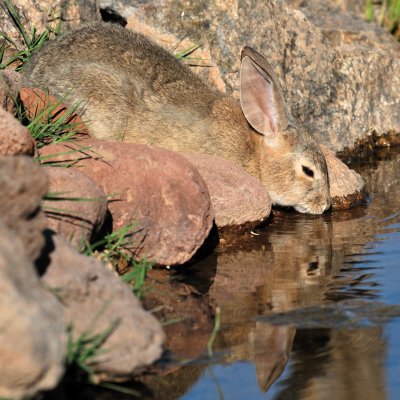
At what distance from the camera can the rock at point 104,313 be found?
3926 mm

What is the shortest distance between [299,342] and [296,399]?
68cm

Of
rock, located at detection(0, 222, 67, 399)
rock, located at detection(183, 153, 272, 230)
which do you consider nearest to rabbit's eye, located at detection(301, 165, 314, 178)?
rock, located at detection(183, 153, 272, 230)

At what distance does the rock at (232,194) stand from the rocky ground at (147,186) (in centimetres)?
1

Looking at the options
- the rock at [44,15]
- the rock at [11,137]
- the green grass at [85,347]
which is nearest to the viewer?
the green grass at [85,347]

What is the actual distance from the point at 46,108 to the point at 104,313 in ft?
9.54

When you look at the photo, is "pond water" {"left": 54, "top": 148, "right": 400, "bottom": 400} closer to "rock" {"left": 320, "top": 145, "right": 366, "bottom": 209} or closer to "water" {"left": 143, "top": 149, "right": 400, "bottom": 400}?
"water" {"left": 143, "top": 149, "right": 400, "bottom": 400}

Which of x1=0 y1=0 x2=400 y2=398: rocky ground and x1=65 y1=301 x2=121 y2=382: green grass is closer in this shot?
x1=0 y1=0 x2=400 y2=398: rocky ground

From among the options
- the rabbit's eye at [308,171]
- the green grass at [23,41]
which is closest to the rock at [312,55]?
the green grass at [23,41]

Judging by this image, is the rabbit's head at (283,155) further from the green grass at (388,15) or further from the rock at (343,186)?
the green grass at (388,15)

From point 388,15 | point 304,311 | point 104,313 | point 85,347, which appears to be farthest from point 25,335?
point 388,15

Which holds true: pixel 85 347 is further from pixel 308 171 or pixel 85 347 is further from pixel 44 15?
pixel 44 15

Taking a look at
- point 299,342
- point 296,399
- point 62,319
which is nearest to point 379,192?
point 299,342

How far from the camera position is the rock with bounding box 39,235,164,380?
12.9ft

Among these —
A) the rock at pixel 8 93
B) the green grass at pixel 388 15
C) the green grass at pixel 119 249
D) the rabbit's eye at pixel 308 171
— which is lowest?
the rabbit's eye at pixel 308 171
